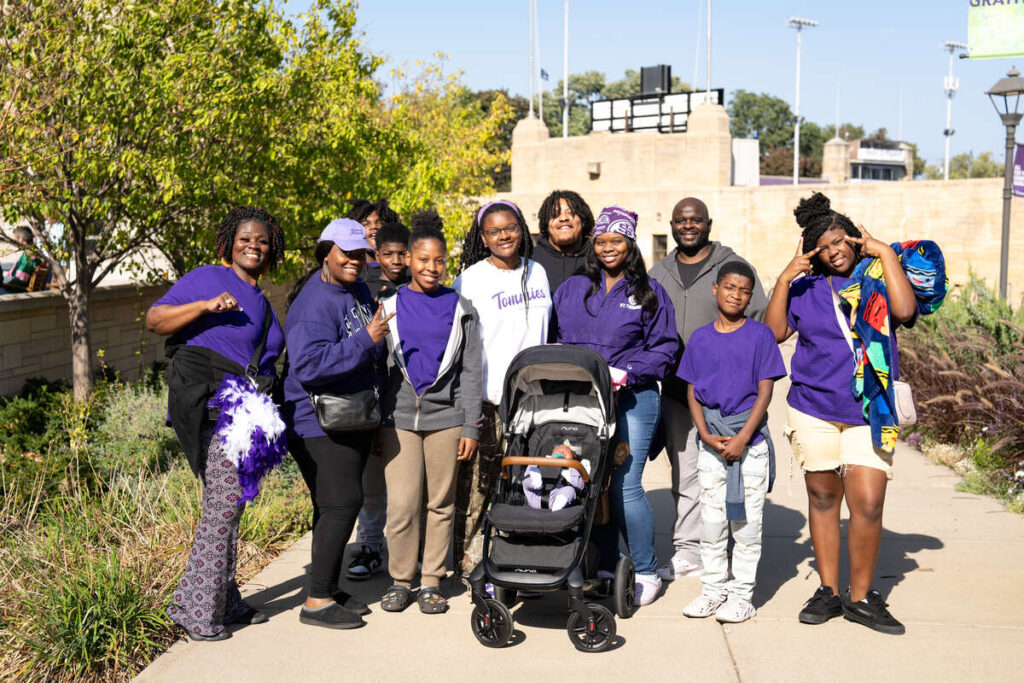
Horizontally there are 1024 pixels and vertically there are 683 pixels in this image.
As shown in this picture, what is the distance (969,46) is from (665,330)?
9.77 metres

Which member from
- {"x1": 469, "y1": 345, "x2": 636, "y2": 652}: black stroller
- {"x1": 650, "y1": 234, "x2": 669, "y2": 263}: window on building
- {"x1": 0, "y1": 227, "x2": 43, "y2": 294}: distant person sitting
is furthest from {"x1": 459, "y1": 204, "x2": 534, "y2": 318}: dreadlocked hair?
{"x1": 650, "y1": 234, "x2": 669, "y2": 263}: window on building

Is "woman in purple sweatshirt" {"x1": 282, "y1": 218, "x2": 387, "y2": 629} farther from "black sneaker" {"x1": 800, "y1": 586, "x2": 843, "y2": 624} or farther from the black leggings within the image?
"black sneaker" {"x1": 800, "y1": 586, "x2": 843, "y2": 624}

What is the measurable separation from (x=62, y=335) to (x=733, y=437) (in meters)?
8.04

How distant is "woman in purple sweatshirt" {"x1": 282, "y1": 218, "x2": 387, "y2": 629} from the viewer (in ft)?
14.9

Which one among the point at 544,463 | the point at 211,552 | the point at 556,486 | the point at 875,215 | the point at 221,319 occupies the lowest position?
the point at 211,552

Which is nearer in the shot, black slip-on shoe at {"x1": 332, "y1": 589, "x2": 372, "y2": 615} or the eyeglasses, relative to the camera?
black slip-on shoe at {"x1": 332, "y1": 589, "x2": 372, "y2": 615}

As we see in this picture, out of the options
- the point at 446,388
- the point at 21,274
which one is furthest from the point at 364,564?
the point at 21,274

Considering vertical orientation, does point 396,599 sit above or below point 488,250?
below

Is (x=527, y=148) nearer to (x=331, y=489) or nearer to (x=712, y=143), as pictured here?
(x=712, y=143)

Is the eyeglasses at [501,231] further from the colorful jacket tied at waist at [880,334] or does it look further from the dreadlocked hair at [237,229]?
the colorful jacket tied at waist at [880,334]

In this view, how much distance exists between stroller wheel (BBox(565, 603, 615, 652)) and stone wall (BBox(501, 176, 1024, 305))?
2398 centimetres

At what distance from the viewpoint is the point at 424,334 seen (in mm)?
4816

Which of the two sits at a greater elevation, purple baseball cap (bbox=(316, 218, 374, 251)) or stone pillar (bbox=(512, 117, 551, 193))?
stone pillar (bbox=(512, 117, 551, 193))

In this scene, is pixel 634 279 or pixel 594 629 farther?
pixel 634 279
